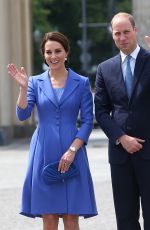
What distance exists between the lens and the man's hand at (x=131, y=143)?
5668mm

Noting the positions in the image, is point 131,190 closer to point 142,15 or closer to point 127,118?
point 127,118

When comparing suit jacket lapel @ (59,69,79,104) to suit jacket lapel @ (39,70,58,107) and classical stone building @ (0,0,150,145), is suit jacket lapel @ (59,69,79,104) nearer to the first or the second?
suit jacket lapel @ (39,70,58,107)

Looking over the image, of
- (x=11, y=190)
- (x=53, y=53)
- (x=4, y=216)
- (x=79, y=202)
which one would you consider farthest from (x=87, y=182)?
(x=11, y=190)

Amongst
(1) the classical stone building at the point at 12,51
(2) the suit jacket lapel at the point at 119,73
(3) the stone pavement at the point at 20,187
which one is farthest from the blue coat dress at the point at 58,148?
(1) the classical stone building at the point at 12,51

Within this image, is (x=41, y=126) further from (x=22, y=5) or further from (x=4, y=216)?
(x=22, y=5)

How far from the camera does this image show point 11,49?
20703 mm

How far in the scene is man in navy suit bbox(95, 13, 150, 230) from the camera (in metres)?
5.72

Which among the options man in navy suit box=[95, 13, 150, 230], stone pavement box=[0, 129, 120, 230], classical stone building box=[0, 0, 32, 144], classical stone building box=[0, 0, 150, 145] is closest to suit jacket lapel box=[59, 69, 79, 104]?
man in navy suit box=[95, 13, 150, 230]

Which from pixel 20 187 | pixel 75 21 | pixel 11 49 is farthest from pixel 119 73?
pixel 75 21

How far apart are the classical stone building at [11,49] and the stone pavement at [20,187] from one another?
835 millimetres

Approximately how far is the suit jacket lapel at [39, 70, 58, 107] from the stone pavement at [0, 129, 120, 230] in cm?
277

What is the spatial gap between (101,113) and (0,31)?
14.3 meters

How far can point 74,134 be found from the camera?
593 centimetres

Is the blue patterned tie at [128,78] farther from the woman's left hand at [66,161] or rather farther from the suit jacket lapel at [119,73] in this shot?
the woman's left hand at [66,161]
